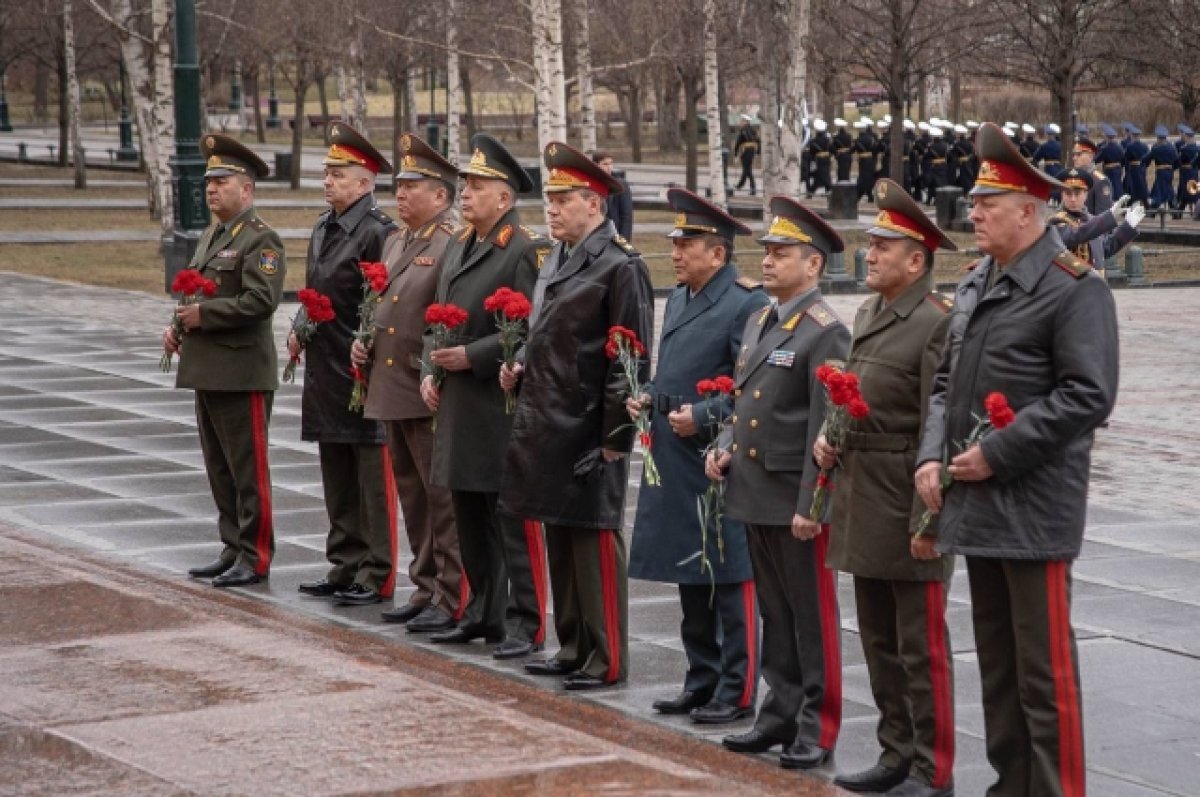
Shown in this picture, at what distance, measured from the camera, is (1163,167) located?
133 ft

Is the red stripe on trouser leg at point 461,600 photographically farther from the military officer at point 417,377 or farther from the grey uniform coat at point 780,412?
the grey uniform coat at point 780,412

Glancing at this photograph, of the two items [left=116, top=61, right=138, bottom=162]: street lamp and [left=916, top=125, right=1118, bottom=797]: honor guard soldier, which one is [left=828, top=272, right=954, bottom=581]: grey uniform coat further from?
[left=116, top=61, right=138, bottom=162]: street lamp

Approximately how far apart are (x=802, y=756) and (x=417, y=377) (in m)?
3.11

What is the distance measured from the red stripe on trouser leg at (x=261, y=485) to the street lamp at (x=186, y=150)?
1405 cm

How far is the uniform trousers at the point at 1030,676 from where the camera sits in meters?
6.23

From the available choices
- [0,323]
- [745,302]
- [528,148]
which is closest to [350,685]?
[745,302]

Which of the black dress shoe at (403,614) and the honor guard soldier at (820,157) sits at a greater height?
the honor guard soldier at (820,157)

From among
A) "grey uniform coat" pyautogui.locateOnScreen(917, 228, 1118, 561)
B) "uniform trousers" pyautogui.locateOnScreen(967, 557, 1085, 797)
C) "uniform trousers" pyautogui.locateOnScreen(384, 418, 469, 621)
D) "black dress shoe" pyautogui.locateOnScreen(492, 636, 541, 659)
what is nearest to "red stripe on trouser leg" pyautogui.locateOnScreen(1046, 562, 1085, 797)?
"uniform trousers" pyautogui.locateOnScreen(967, 557, 1085, 797)

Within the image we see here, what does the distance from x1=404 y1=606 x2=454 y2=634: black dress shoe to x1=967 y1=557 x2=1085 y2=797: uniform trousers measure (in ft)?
11.3

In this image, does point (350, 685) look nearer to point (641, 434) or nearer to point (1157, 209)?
point (641, 434)

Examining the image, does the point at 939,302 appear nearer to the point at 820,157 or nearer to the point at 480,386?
the point at 480,386

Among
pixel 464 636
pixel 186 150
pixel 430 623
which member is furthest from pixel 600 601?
pixel 186 150

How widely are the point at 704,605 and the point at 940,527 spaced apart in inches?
66.0

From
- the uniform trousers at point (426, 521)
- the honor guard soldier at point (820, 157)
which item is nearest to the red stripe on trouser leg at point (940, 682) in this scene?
the uniform trousers at point (426, 521)
